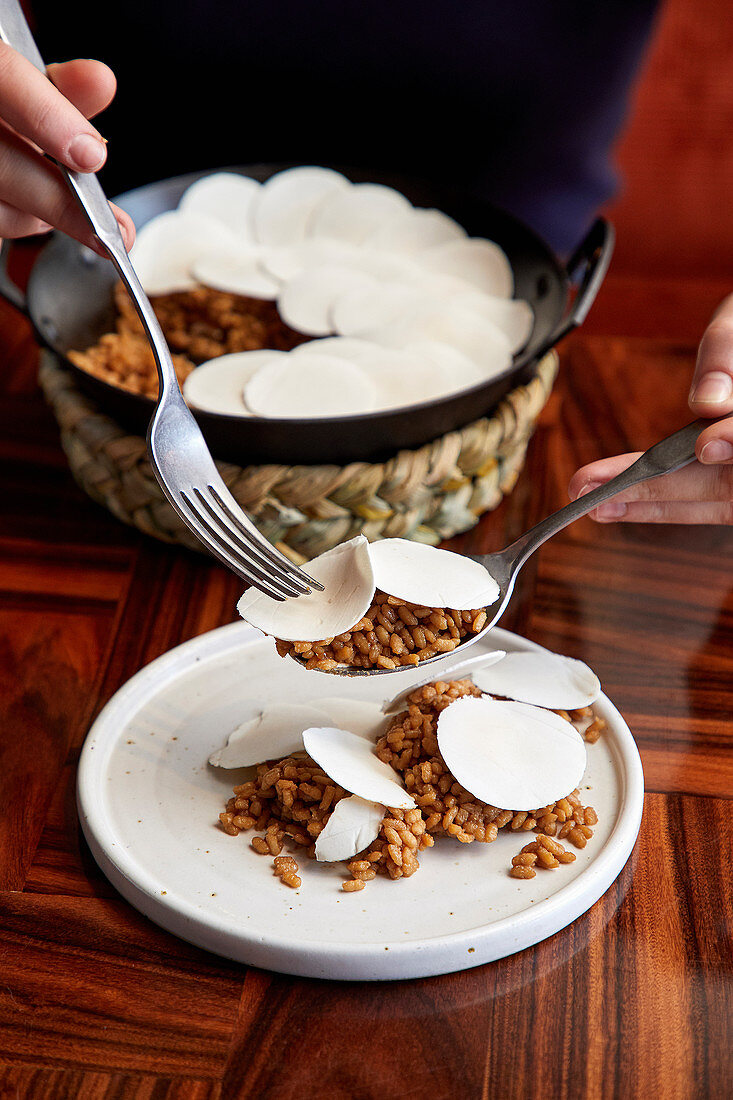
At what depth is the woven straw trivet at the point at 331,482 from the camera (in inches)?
51.0

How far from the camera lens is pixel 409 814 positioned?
0.97 m

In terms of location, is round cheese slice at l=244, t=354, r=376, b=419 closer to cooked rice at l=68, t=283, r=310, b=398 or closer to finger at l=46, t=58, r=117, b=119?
cooked rice at l=68, t=283, r=310, b=398

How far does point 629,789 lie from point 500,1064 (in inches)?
11.9

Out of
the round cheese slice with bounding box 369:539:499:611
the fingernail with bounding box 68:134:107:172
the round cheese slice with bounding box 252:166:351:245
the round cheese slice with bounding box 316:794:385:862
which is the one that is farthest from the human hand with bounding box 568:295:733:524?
the round cheese slice with bounding box 252:166:351:245

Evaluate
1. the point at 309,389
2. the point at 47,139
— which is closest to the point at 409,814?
the point at 309,389

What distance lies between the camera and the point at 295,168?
1.81 meters

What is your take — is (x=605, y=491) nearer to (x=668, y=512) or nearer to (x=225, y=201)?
A: (x=668, y=512)

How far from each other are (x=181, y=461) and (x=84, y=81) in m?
0.44

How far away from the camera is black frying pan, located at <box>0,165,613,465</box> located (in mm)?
1269

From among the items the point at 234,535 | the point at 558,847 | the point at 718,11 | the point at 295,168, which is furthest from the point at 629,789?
the point at 718,11

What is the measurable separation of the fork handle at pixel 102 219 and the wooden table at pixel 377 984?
1.21ft

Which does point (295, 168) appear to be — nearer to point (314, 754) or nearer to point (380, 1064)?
point (314, 754)

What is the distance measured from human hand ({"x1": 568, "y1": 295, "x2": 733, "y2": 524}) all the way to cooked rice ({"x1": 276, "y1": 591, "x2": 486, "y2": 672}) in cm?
22

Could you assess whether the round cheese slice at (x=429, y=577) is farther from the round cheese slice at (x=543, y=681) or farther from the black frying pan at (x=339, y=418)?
the black frying pan at (x=339, y=418)
